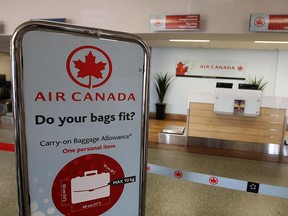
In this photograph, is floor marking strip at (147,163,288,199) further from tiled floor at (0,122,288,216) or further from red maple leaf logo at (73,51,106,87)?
red maple leaf logo at (73,51,106,87)

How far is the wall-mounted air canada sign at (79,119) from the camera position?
783 millimetres

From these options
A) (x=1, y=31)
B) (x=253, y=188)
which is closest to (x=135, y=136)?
(x=253, y=188)

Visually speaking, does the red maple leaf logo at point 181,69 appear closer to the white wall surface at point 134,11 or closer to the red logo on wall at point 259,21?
the white wall surface at point 134,11

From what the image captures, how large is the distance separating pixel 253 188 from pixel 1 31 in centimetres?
556

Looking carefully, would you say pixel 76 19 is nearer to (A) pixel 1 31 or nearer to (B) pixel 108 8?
(B) pixel 108 8

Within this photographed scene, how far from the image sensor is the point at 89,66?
87 centimetres

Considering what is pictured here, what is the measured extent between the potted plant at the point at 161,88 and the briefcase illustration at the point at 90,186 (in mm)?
6850

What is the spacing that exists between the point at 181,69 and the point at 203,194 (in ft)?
18.2

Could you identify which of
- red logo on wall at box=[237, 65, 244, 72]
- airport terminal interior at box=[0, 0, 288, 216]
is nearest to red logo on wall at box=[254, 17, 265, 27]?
airport terminal interior at box=[0, 0, 288, 216]

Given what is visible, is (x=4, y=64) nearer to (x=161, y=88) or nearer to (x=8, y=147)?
(x=161, y=88)

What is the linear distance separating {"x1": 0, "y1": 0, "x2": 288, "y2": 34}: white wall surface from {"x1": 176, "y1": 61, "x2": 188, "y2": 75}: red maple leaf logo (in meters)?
→ 3.64

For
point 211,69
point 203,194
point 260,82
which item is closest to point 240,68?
point 260,82

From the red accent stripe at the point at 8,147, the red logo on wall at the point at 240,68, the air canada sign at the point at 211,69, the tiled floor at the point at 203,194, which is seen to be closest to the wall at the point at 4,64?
the tiled floor at the point at 203,194

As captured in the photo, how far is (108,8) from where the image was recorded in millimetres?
4543
